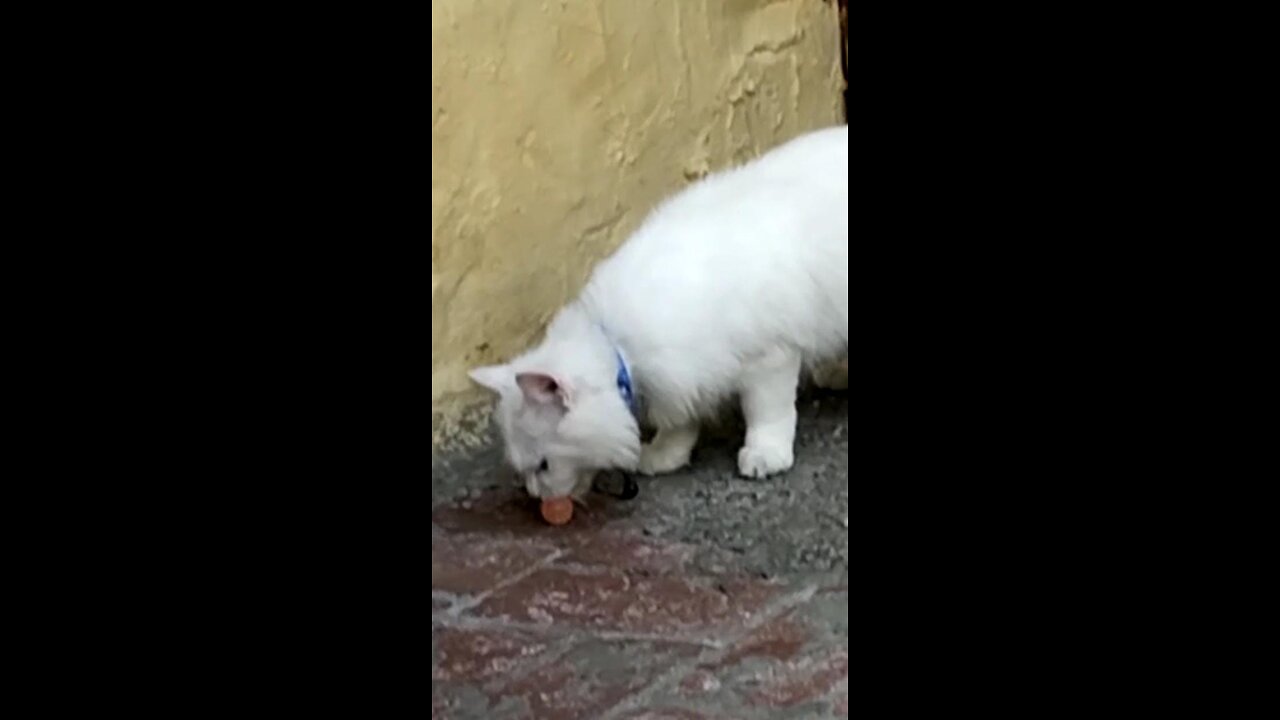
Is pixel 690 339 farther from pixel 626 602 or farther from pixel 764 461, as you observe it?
pixel 626 602

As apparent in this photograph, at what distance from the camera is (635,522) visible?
8.84ft

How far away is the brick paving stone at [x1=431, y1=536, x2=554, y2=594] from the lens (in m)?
2.47

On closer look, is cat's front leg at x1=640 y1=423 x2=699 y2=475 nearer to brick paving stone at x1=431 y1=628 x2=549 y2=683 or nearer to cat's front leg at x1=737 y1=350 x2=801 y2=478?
cat's front leg at x1=737 y1=350 x2=801 y2=478

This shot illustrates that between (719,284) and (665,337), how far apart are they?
0.13 metres

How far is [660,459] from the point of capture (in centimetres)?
291

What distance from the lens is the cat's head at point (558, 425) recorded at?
2627mm

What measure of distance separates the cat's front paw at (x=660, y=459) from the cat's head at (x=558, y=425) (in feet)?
0.66

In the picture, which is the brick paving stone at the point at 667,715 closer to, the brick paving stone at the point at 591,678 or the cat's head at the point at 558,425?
the brick paving stone at the point at 591,678

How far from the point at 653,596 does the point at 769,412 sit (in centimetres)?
59
